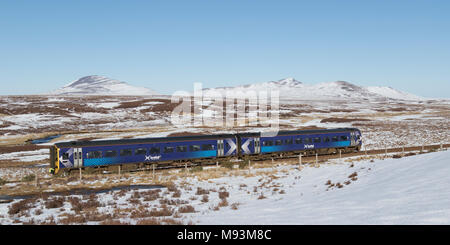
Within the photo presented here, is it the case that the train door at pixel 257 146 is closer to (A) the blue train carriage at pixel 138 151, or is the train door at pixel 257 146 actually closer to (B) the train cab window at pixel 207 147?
(A) the blue train carriage at pixel 138 151

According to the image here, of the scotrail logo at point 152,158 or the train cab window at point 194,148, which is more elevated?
the train cab window at point 194,148

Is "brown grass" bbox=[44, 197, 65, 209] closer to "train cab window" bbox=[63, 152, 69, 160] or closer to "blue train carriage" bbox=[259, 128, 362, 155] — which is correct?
"train cab window" bbox=[63, 152, 69, 160]

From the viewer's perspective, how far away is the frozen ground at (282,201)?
10790mm

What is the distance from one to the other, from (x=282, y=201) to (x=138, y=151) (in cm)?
1865

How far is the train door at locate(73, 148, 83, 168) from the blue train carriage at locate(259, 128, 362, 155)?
18104 millimetres

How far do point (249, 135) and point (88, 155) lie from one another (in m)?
16.2

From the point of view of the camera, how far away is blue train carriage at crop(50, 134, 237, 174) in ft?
95.1

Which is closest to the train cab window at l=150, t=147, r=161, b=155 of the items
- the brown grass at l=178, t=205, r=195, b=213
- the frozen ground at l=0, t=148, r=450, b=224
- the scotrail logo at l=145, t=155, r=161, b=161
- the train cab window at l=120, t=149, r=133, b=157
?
the scotrail logo at l=145, t=155, r=161, b=161

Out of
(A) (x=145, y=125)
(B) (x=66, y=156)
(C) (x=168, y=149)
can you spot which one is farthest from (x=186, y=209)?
(A) (x=145, y=125)

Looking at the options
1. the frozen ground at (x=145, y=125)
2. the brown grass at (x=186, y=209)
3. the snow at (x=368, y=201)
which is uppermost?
→ the snow at (x=368, y=201)

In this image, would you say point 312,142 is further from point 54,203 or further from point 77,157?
point 54,203

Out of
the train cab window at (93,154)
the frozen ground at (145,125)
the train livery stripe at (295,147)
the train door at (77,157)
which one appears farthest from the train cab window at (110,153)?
the frozen ground at (145,125)
